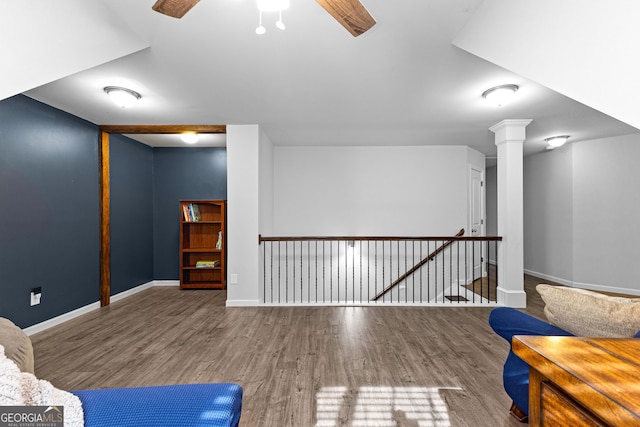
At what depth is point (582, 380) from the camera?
0.74 metres

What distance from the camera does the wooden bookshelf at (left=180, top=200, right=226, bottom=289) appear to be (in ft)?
16.7

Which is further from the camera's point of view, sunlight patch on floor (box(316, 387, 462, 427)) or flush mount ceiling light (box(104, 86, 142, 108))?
flush mount ceiling light (box(104, 86, 142, 108))

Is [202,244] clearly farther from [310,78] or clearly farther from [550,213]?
[550,213]

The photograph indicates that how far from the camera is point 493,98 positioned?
3.02 meters

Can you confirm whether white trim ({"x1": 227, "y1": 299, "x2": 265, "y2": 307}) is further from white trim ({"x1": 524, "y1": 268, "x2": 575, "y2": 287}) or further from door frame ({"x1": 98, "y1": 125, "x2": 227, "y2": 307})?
white trim ({"x1": 524, "y1": 268, "x2": 575, "y2": 287})

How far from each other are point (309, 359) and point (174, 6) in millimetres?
2460

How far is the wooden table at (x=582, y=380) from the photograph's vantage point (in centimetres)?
66

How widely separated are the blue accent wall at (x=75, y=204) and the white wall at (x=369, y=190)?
4.22 feet

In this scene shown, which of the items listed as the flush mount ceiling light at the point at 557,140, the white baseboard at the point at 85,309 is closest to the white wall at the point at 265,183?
the white baseboard at the point at 85,309

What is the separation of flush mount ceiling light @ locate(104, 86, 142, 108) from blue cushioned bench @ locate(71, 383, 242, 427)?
286 centimetres

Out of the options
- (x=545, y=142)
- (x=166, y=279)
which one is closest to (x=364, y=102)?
(x=545, y=142)

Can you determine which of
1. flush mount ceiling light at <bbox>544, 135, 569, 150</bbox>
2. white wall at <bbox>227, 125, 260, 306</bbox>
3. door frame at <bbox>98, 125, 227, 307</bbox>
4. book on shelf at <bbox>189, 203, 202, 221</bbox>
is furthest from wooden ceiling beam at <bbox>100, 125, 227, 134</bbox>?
flush mount ceiling light at <bbox>544, 135, 569, 150</bbox>

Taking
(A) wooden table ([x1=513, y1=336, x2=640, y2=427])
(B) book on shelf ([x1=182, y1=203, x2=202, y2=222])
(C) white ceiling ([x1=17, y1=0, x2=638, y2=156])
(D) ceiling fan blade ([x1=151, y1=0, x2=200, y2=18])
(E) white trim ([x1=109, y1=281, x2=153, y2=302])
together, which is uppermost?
(C) white ceiling ([x1=17, y1=0, x2=638, y2=156])

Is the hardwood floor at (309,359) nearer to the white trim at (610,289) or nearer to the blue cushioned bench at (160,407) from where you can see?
the blue cushioned bench at (160,407)
